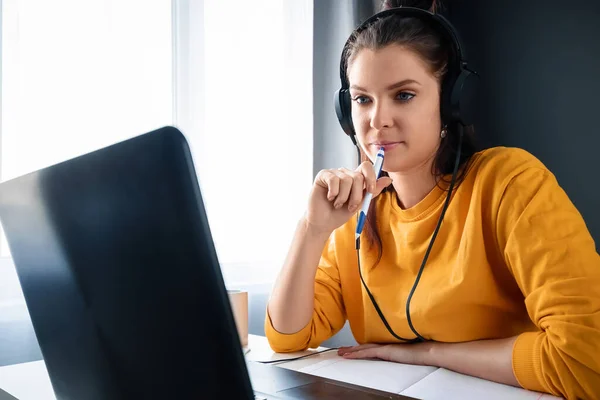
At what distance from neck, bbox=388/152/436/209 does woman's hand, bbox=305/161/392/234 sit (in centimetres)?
12

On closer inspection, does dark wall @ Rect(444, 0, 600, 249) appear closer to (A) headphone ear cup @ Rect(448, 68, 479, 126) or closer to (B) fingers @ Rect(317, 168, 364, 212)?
(A) headphone ear cup @ Rect(448, 68, 479, 126)

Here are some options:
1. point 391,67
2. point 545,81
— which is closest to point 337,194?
point 391,67

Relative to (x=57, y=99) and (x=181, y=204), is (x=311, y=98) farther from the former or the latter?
(x=181, y=204)

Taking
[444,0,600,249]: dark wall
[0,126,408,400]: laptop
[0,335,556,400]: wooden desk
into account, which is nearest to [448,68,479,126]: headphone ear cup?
[0,335,556,400]: wooden desk

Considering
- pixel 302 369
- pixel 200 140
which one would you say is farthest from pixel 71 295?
pixel 200 140

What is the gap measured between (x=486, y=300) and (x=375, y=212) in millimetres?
314

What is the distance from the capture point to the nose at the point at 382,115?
97cm

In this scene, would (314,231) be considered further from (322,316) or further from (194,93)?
(194,93)

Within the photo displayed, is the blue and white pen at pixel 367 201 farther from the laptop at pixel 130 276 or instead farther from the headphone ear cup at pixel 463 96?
the laptop at pixel 130 276

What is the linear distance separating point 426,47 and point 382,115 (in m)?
0.16

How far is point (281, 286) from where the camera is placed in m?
1.05

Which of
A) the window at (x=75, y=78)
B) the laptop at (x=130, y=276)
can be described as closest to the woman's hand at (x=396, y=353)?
the laptop at (x=130, y=276)

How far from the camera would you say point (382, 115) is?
0.97 metres

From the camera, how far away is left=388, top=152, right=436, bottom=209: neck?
109 centimetres
